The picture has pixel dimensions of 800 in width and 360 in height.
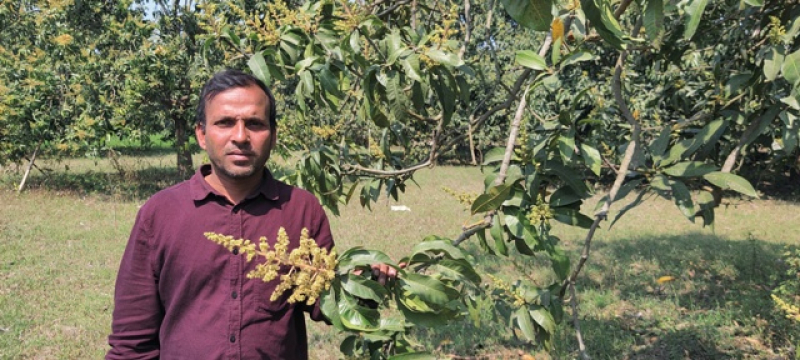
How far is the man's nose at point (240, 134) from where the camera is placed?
4.17 ft

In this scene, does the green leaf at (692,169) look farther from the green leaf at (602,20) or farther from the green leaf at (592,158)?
the green leaf at (602,20)

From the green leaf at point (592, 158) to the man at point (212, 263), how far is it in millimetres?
772

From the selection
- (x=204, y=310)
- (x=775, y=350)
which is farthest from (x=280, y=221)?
(x=775, y=350)

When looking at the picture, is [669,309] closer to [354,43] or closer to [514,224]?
[514,224]

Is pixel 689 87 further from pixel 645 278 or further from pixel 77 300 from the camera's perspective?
pixel 77 300

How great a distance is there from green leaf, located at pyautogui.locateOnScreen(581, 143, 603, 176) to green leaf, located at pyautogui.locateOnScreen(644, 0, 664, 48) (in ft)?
1.33

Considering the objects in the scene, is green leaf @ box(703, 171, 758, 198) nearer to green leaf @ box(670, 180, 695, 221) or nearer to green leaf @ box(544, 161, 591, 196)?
green leaf @ box(670, 180, 695, 221)

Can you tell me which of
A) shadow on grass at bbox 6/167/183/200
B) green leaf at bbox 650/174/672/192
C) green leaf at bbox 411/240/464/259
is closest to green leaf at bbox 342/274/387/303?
green leaf at bbox 411/240/464/259

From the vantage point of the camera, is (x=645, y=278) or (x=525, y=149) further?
(x=645, y=278)

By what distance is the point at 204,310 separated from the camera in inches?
52.0

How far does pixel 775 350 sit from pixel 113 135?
302 inches

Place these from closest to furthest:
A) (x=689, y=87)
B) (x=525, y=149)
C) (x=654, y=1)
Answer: (x=654, y=1)
(x=525, y=149)
(x=689, y=87)

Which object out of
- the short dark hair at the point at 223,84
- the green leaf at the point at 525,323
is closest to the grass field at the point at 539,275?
the green leaf at the point at 525,323

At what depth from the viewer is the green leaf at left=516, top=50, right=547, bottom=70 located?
1.42 m
